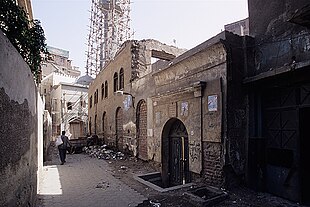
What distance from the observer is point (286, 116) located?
5.71m

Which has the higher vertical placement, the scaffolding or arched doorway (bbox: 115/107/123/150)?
the scaffolding

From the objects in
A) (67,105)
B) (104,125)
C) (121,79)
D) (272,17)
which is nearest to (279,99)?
(272,17)

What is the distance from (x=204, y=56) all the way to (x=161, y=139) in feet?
12.0

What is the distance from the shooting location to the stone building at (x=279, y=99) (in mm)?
5246

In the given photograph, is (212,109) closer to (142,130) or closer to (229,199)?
(229,199)

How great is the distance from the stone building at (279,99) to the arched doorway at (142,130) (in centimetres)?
519

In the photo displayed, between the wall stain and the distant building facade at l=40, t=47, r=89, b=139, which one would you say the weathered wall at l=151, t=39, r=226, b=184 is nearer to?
the wall stain

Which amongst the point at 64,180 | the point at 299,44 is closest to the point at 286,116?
the point at 299,44

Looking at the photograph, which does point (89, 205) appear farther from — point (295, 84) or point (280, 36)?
point (280, 36)

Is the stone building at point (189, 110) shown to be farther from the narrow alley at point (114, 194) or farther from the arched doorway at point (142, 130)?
the narrow alley at point (114, 194)

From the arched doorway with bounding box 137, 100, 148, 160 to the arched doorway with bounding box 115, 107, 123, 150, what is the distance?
2622mm

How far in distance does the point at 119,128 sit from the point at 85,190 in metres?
7.33

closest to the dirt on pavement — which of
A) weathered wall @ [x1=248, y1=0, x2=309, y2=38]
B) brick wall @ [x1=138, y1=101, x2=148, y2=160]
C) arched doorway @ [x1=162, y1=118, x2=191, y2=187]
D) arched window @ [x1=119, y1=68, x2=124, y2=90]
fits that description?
arched doorway @ [x1=162, y1=118, x2=191, y2=187]

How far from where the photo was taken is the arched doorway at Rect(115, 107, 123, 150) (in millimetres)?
13422
